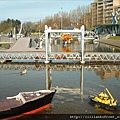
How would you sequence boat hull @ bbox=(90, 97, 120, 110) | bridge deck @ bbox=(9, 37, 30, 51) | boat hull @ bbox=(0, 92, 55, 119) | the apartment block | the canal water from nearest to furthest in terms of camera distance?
boat hull @ bbox=(0, 92, 55, 119)
boat hull @ bbox=(90, 97, 120, 110)
the canal water
bridge deck @ bbox=(9, 37, 30, 51)
the apartment block

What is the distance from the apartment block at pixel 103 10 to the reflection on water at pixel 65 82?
3798 inches

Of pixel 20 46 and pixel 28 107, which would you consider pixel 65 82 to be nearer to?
pixel 28 107

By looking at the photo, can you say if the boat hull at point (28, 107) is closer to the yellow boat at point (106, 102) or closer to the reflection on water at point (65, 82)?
the reflection on water at point (65, 82)

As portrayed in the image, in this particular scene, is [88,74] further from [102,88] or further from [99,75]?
[102,88]

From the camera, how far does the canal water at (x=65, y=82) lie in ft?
46.9

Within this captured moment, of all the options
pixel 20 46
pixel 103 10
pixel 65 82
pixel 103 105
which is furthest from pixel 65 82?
pixel 103 10

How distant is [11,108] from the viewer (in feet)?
40.9

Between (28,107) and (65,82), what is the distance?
26.7 feet

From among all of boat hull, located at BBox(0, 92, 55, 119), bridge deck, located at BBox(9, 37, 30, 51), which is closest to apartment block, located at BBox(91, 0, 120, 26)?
bridge deck, located at BBox(9, 37, 30, 51)

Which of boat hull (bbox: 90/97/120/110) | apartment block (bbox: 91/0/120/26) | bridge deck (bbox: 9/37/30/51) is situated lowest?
boat hull (bbox: 90/97/120/110)

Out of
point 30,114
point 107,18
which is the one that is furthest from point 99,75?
point 107,18

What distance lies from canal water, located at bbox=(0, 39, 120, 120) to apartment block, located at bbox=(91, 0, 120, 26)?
96561mm

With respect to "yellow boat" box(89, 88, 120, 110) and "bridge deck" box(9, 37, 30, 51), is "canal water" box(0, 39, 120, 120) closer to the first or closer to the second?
"yellow boat" box(89, 88, 120, 110)

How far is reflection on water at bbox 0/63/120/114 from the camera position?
48.4ft
